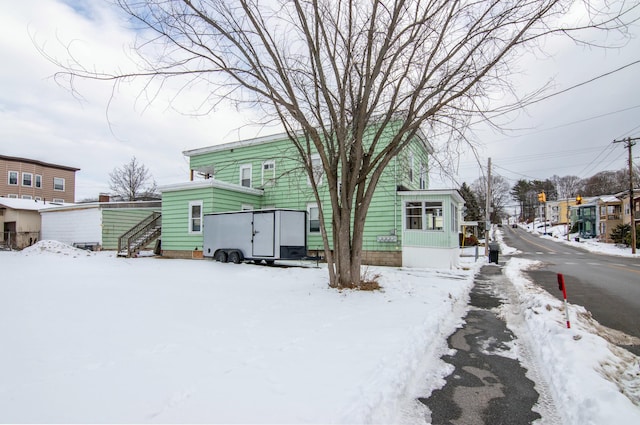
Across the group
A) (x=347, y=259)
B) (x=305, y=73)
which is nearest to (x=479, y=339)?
(x=347, y=259)

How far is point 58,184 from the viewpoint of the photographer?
3444 centimetres

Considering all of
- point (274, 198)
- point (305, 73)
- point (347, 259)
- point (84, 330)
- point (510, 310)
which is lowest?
point (510, 310)

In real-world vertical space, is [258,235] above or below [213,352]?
above

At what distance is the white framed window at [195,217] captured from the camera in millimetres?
16377

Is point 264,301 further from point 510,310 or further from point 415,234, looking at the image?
point 415,234

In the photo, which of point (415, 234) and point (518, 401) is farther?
point (415, 234)

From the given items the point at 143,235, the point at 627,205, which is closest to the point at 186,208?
the point at 143,235

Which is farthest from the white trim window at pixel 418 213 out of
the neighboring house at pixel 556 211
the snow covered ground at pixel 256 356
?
the neighboring house at pixel 556 211

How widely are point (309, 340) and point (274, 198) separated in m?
14.1

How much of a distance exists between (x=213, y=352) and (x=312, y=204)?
517 inches

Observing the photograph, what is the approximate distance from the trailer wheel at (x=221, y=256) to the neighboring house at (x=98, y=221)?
27.5 ft

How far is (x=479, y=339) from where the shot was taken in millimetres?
5309

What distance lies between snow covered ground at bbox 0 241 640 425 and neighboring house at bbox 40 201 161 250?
48.2 feet

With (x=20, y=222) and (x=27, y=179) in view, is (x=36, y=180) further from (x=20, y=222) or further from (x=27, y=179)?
(x=20, y=222)
